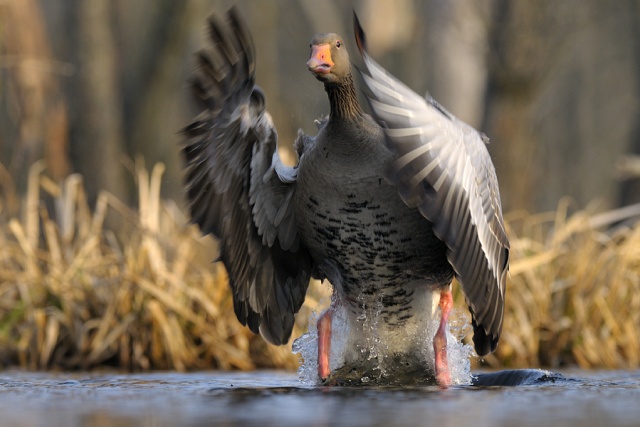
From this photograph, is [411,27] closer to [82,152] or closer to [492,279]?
[82,152]

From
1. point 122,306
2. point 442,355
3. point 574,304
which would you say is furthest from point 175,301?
point 574,304

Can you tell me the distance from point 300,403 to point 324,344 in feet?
4.60

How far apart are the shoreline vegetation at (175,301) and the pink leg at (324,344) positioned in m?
1.29

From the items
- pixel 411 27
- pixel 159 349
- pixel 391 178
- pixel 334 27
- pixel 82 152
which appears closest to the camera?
pixel 391 178

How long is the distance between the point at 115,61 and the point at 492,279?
319 inches

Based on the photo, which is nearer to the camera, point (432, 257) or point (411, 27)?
point (432, 257)

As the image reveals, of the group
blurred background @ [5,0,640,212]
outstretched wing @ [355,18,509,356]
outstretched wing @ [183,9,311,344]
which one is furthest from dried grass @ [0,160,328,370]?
outstretched wing @ [355,18,509,356]

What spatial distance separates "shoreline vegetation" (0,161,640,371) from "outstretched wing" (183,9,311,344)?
3.81 feet

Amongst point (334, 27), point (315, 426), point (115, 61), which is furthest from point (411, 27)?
point (315, 426)

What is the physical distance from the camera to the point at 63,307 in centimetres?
788

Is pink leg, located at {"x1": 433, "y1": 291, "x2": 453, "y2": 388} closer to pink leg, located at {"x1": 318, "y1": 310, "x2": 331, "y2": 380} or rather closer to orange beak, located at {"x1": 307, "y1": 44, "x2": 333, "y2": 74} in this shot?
pink leg, located at {"x1": 318, "y1": 310, "x2": 331, "y2": 380}

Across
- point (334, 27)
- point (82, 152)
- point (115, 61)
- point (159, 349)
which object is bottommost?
point (159, 349)

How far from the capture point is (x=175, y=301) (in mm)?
7820

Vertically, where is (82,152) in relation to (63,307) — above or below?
above
